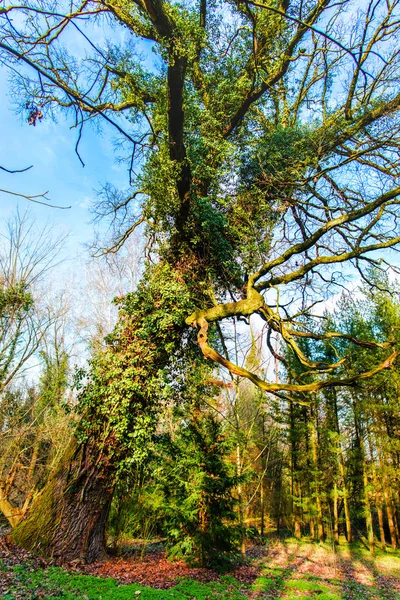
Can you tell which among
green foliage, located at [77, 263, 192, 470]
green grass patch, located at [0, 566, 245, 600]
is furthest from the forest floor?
green foliage, located at [77, 263, 192, 470]

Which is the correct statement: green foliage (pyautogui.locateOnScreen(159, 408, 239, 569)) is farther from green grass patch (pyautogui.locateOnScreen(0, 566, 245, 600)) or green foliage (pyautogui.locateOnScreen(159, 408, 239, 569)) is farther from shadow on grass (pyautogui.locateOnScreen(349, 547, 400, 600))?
shadow on grass (pyautogui.locateOnScreen(349, 547, 400, 600))

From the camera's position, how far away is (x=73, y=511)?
5504mm

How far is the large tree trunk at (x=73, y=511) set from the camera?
17.3 ft

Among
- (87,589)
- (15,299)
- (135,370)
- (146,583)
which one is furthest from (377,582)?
(15,299)

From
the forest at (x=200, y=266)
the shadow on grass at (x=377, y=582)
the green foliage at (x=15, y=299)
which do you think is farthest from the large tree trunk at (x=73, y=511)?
the green foliage at (x=15, y=299)

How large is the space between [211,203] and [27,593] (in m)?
6.49

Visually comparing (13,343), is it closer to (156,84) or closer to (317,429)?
(156,84)

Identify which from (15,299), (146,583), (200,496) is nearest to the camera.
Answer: (146,583)

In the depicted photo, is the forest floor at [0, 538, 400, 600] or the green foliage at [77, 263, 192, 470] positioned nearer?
the forest floor at [0, 538, 400, 600]

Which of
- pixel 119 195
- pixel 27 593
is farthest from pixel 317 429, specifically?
pixel 27 593

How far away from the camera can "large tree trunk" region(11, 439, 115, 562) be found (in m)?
5.27

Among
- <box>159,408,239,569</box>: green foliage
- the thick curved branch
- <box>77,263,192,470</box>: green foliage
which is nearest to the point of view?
the thick curved branch

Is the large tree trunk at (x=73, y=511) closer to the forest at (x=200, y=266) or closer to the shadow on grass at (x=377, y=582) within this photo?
the forest at (x=200, y=266)

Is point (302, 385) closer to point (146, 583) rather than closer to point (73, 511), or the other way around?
point (146, 583)
